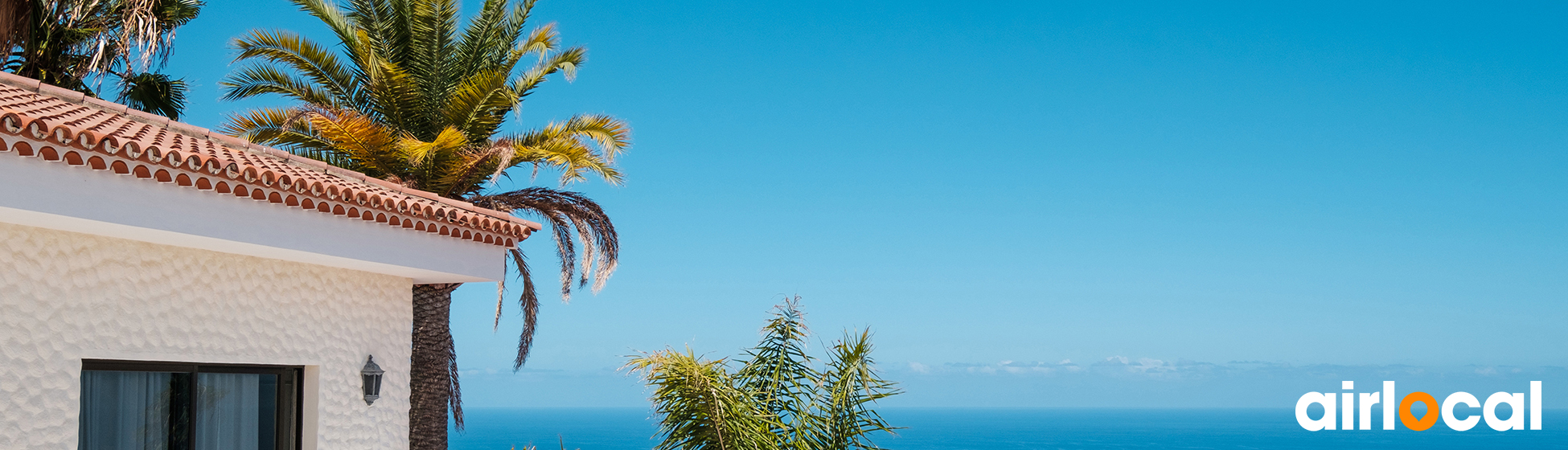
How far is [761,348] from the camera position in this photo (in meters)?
10.2

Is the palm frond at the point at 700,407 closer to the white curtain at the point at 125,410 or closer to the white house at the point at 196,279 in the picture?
the white house at the point at 196,279

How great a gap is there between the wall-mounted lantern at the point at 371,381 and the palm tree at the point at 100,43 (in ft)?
21.3

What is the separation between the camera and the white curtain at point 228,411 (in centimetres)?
718

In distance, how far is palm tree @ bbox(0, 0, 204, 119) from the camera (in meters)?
12.4

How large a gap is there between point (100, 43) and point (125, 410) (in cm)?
784

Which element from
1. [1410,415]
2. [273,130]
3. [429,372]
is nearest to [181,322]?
[429,372]

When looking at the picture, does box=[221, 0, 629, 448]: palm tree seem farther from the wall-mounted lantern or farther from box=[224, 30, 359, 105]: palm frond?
the wall-mounted lantern

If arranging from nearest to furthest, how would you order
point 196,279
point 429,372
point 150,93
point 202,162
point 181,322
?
point 202,162, point 181,322, point 196,279, point 429,372, point 150,93

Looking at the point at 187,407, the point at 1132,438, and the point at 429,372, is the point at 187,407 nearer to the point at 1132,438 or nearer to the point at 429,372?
the point at 429,372

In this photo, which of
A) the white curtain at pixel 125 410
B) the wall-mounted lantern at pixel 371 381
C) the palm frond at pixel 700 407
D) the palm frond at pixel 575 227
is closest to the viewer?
the white curtain at pixel 125 410

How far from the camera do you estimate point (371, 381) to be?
825 cm

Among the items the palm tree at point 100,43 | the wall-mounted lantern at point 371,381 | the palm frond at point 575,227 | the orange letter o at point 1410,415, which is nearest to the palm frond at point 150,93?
the palm tree at point 100,43

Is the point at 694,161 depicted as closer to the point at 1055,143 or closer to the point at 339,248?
the point at 1055,143

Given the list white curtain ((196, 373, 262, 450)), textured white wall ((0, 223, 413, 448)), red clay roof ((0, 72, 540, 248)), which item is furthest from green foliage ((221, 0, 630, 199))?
white curtain ((196, 373, 262, 450))
